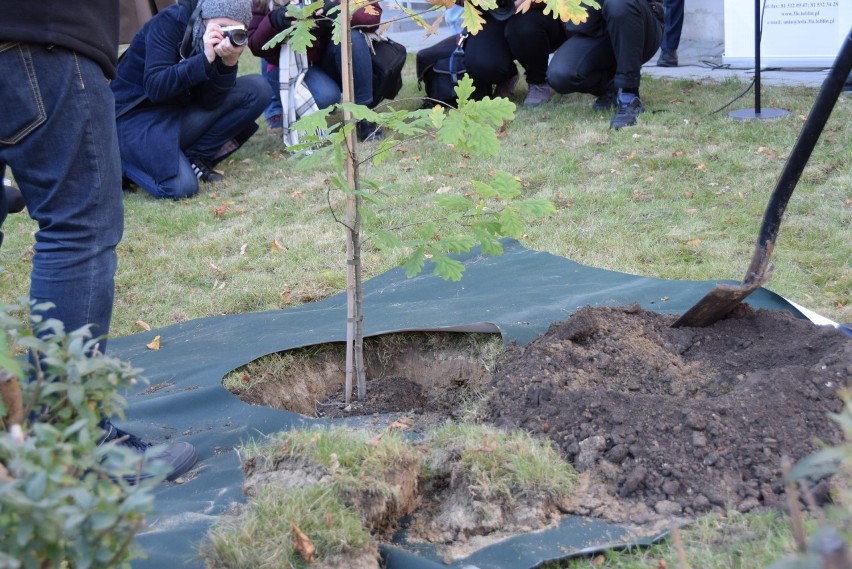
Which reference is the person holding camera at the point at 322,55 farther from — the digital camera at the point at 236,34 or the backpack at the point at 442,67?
the digital camera at the point at 236,34

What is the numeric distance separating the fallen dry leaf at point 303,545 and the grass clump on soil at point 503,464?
17.5 inches

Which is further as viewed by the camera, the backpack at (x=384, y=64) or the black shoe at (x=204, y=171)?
the backpack at (x=384, y=64)

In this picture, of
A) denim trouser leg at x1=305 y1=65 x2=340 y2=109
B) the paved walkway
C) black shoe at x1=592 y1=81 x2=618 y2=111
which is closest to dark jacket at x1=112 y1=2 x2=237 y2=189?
denim trouser leg at x1=305 y1=65 x2=340 y2=109

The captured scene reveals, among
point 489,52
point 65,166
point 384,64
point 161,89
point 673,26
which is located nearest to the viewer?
point 65,166

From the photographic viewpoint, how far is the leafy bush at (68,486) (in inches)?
42.2

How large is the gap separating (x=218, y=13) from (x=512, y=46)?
2601 millimetres

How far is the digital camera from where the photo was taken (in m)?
5.22

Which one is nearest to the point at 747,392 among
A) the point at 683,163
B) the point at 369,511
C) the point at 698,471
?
the point at 698,471

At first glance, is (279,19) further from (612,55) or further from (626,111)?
(626,111)

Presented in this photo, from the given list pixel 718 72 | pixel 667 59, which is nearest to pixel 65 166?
pixel 718 72

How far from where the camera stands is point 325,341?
3107 mm

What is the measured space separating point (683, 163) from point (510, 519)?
3.91 m

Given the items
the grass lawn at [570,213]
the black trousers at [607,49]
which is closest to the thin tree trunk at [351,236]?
the grass lawn at [570,213]

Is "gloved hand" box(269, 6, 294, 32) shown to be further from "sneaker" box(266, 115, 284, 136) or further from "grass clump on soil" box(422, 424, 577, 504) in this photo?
"grass clump on soil" box(422, 424, 577, 504)
